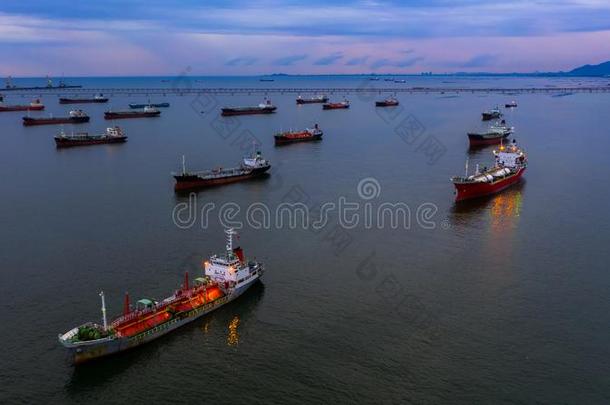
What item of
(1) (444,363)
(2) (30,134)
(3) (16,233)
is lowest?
(1) (444,363)

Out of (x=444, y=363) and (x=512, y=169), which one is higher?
(x=512, y=169)

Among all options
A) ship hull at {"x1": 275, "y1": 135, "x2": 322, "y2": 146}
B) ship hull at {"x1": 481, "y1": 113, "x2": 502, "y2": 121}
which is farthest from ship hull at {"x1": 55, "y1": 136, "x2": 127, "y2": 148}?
ship hull at {"x1": 481, "y1": 113, "x2": 502, "y2": 121}

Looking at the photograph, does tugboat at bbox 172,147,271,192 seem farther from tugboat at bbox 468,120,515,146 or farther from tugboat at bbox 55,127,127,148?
tugboat at bbox 468,120,515,146

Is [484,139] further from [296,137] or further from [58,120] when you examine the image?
[58,120]

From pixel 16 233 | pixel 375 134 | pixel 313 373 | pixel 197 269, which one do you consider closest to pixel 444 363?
pixel 313 373

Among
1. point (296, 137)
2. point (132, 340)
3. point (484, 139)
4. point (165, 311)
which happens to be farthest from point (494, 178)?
point (132, 340)

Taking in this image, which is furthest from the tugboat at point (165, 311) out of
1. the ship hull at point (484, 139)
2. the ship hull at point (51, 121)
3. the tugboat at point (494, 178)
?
the ship hull at point (51, 121)

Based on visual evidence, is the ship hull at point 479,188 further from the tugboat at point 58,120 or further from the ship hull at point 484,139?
the tugboat at point 58,120

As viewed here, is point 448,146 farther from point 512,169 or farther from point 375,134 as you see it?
point 512,169
